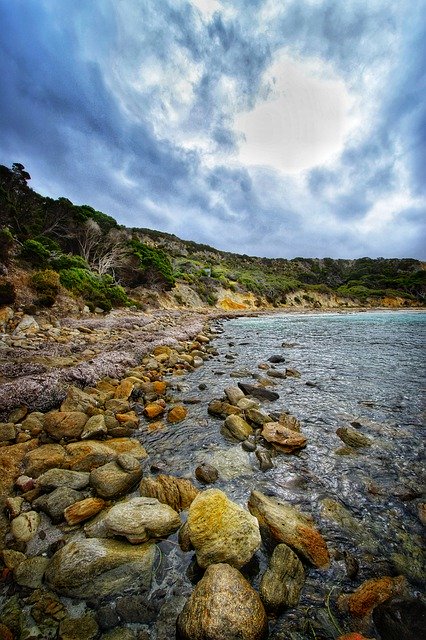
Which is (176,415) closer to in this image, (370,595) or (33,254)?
(370,595)

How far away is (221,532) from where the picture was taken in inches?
107

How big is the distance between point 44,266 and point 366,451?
894 inches

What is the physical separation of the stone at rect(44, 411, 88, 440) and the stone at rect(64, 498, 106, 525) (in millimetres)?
1767

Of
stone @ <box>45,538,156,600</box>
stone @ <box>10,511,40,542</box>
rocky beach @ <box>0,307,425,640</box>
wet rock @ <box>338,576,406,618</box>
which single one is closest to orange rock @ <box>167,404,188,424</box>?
rocky beach @ <box>0,307,425,640</box>

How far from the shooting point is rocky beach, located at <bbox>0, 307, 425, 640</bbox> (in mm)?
2150

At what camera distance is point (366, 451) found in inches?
183

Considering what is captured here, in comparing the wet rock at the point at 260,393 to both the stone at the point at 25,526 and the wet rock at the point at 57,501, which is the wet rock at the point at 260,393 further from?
the stone at the point at 25,526

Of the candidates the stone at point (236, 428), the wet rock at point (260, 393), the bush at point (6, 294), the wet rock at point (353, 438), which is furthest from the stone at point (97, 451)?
the bush at point (6, 294)

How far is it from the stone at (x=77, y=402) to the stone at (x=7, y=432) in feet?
3.14

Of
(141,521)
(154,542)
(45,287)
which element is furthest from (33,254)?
(154,542)

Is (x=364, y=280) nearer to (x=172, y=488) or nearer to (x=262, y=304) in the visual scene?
(x=262, y=304)

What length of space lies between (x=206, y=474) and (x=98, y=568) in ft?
5.84

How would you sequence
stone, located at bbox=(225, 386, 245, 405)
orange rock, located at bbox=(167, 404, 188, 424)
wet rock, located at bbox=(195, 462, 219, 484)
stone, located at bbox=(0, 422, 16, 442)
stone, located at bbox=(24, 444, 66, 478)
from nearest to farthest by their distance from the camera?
stone, located at bbox=(24, 444, 66, 478) < wet rock, located at bbox=(195, 462, 219, 484) < stone, located at bbox=(0, 422, 16, 442) < orange rock, located at bbox=(167, 404, 188, 424) < stone, located at bbox=(225, 386, 245, 405)

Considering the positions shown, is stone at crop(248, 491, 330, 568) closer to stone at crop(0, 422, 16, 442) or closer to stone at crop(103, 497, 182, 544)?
stone at crop(103, 497, 182, 544)
